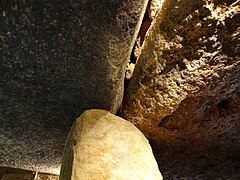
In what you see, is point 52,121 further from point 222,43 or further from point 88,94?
point 222,43

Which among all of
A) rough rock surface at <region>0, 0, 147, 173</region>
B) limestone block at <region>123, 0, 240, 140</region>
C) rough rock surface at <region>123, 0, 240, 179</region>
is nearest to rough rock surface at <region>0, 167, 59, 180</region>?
rough rock surface at <region>0, 0, 147, 173</region>

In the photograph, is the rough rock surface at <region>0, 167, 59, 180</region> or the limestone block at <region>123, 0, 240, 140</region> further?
the rough rock surface at <region>0, 167, 59, 180</region>

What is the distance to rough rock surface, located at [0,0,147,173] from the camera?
32.3 inches

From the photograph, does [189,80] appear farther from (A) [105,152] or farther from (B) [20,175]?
(B) [20,175]

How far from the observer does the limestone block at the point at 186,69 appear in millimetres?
866

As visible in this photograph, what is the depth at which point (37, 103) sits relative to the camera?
3.47 ft

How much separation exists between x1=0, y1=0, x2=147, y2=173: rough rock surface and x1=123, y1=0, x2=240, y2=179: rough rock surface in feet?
0.24

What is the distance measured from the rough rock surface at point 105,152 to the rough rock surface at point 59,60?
10 centimetres

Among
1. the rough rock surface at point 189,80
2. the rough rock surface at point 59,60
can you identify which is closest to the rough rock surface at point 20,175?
the rough rock surface at point 59,60

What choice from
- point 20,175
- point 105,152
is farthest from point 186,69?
point 20,175

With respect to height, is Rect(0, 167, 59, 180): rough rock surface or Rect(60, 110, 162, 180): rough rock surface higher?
Rect(60, 110, 162, 180): rough rock surface

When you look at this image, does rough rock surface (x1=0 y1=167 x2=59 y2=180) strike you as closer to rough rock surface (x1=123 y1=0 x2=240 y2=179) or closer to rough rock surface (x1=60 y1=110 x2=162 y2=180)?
rough rock surface (x1=123 y1=0 x2=240 y2=179)

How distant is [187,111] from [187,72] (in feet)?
0.52

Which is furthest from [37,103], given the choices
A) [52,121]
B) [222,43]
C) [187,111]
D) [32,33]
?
[222,43]
